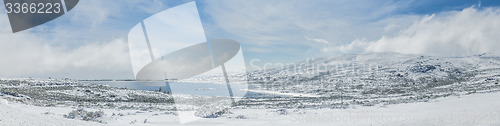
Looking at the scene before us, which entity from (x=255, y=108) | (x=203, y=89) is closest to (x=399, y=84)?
(x=203, y=89)

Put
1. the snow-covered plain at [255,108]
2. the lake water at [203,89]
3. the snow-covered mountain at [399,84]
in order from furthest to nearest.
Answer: the lake water at [203,89] < the snow-covered mountain at [399,84] < the snow-covered plain at [255,108]

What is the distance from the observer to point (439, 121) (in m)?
11.3

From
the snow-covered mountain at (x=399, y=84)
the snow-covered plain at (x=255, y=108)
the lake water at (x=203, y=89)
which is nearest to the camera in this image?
the snow-covered plain at (x=255, y=108)

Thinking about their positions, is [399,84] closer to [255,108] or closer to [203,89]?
[203,89]

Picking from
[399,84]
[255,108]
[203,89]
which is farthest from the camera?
[203,89]


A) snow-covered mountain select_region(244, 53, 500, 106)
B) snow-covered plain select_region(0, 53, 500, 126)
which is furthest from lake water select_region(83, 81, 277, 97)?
snow-covered plain select_region(0, 53, 500, 126)

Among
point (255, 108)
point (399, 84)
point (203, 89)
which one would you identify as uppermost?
point (203, 89)

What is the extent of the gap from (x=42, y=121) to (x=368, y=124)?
13742mm

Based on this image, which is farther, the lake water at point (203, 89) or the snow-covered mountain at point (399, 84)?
the lake water at point (203, 89)

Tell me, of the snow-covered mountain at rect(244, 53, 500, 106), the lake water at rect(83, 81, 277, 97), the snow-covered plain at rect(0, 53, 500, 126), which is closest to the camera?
the snow-covered plain at rect(0, 53, 500, 126)

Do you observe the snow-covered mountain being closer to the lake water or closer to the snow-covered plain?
the snow-covered plain

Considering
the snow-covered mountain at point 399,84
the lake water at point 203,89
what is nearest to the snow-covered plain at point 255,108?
the snow-covered mountain at point 399,84

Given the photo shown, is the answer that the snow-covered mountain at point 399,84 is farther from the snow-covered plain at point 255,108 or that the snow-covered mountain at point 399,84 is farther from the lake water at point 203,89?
the lake water at point 203,89

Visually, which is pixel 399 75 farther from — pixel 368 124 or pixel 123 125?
pixel 123 125
